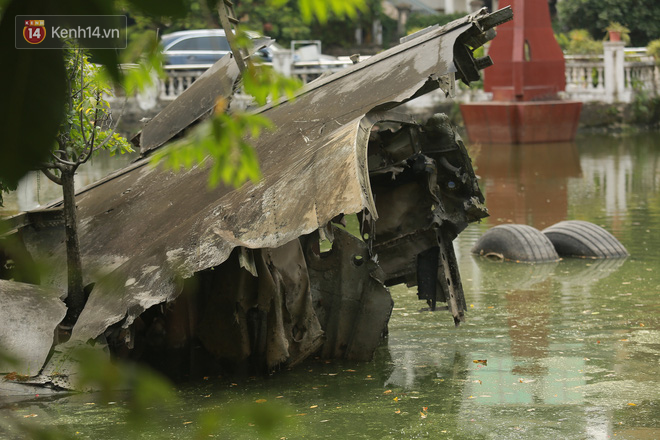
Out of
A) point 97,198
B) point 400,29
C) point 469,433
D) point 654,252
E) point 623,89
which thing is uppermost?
point 400,29

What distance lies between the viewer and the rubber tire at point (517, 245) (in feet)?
41.9

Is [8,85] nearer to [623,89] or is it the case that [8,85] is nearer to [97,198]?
[97,198]

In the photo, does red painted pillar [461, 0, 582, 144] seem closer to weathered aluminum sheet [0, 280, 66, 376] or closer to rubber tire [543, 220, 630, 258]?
rubber tire [543, 220, 630, 258]

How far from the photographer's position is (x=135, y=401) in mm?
1682

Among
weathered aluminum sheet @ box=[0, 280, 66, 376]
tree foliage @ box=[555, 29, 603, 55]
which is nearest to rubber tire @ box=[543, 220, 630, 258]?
weathered aluminum sheet @ box=[0, 280, 66, 376]

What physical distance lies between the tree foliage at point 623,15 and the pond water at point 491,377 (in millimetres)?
24215

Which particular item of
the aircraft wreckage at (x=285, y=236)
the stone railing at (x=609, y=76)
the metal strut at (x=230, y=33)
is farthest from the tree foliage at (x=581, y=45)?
the metal strut at (x=230, y=33)

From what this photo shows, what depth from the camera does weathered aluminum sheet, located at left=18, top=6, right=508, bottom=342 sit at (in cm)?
658

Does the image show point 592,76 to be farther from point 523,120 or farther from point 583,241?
point 583,241

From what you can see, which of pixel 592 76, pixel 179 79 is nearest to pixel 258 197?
pixel 179 79

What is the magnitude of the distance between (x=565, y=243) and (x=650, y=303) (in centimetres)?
294

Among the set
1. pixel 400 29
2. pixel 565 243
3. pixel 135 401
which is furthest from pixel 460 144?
pixel 400 29

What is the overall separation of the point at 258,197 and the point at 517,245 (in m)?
6.57

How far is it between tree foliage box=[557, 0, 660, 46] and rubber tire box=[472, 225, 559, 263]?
80.3 feet
